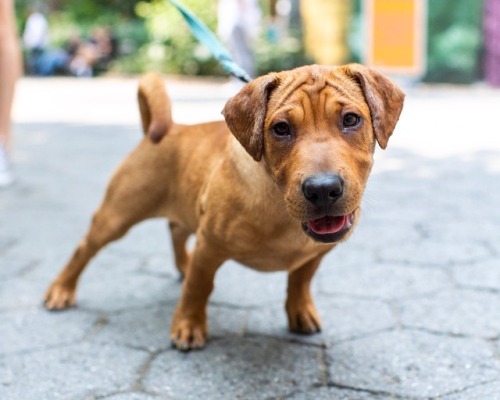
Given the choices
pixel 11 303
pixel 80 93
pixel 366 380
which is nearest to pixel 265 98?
pixel 366 380

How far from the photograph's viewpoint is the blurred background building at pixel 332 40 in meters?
13.1

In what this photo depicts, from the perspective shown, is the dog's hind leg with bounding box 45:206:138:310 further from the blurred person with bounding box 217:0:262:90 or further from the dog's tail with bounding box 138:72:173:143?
the blurred person with bounding box 217:0:262:90

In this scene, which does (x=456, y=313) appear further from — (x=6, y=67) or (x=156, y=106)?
(x=6, y=67)

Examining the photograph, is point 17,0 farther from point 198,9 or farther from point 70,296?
point 70,296

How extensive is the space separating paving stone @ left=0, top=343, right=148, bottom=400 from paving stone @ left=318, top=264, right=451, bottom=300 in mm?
1189

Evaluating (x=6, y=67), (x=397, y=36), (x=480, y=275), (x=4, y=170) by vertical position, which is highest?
(x=6, y=67)

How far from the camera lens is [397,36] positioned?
13.1 metres

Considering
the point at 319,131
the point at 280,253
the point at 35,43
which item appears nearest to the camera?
the point at 319,131

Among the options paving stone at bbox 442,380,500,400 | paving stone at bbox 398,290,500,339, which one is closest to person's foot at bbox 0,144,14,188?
paving stone at bbox 398,290,500,339

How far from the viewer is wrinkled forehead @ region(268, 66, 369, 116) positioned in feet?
7.73

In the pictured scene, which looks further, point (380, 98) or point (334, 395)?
point (334, 395)

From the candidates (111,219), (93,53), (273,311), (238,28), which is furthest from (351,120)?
(93,53)

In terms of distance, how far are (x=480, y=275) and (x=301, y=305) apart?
117 cm

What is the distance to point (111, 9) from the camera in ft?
81.6
